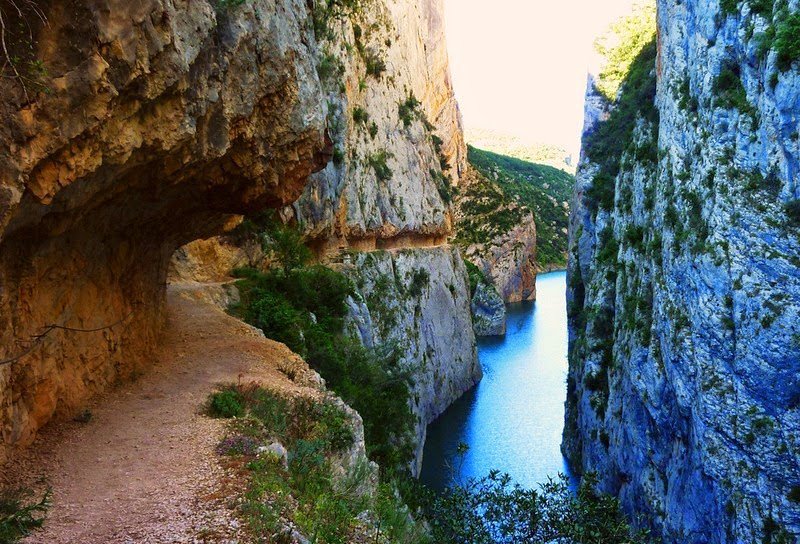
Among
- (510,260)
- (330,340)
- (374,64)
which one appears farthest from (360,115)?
(510,260)

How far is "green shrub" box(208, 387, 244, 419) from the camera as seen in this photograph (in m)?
8.62

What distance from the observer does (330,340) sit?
18422mm

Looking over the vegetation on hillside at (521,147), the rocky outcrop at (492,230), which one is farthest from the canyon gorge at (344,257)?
the vegetation on hillside at (521,147)

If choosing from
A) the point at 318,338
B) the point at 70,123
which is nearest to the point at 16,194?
the point at 70,123

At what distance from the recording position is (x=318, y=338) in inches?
700

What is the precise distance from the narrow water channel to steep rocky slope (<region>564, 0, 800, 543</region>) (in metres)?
3.47

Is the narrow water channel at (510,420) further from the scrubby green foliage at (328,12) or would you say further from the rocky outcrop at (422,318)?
the scrubby green foliage at (328,12)

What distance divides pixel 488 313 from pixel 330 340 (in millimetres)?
40064

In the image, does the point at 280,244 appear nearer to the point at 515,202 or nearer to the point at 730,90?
the point at 730,90

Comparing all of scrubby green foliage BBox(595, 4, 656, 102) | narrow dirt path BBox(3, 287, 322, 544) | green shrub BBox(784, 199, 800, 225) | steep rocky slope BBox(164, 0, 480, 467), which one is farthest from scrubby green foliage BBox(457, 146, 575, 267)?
narrow dirt path BBox(3, 287, 322, 544)

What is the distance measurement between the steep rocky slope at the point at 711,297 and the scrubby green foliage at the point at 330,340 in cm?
770

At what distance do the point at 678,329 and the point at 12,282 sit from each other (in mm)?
15777

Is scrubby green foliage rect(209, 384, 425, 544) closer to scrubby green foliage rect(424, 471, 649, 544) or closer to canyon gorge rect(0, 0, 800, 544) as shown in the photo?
canyon gorge rect(0, 0, 800, 544)

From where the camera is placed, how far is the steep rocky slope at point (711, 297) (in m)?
13.9
